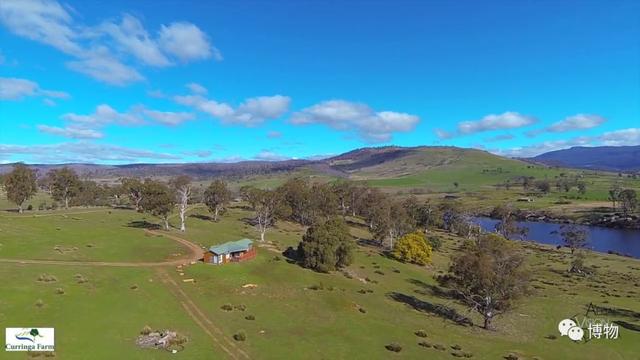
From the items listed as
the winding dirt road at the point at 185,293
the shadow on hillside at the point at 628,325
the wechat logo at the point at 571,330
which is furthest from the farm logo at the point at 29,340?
the shadow on hillside at the point at 628,325

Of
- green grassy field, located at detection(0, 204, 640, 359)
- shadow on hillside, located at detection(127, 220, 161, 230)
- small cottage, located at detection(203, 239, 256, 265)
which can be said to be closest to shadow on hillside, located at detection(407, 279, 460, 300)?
green grassy field, located at detection(0, 204, 640, 359)

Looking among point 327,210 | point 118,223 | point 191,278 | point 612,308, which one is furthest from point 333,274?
point 327,210

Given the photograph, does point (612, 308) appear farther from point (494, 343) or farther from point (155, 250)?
point (155, 250)

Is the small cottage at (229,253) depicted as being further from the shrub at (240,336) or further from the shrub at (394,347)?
the shrub at (394,347)

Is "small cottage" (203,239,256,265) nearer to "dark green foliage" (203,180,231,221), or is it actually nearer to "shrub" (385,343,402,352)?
"shrub" (385,343,402,352)

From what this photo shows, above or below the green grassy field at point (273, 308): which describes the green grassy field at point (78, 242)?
above
